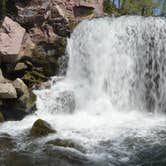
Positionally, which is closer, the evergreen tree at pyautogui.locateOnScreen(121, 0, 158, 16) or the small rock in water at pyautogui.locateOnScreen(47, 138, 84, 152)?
the small rock in water at pyautogui.locateOnScreen(47, 138, 84, 152)

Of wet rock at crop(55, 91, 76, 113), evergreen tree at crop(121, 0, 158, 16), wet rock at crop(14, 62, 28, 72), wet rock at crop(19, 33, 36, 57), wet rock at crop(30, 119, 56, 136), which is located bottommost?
wet rock at crop(55, 91, 76, 113)

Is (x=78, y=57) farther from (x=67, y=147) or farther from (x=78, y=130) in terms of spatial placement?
(x=67, y=147)

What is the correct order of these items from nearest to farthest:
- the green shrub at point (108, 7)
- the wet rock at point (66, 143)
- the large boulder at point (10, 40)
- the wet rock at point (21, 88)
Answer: the wet rock at point (66, 143)
the wet rock at point (21, 88)
the large boulder at point (10, 40)
the green shrub at point (108, 7)

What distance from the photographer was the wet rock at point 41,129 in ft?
41.1

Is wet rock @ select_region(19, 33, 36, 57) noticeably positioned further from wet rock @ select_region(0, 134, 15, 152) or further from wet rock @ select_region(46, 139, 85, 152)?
wet rock @ select_region(46, 139, 85, 152)

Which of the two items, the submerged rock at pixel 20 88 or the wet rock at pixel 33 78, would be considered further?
the wet rock at pixel 33 78

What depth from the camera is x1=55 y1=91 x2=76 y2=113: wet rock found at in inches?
647

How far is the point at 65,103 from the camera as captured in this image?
54.4ft

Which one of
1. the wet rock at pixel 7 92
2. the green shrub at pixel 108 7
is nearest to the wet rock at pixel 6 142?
the wet rock at pixel 7 92

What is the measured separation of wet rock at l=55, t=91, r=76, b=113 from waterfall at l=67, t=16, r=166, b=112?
16.5 inches

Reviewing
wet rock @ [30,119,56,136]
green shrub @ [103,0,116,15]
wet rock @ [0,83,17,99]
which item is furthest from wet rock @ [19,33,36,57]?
green shrub @ [103,0,116,15]

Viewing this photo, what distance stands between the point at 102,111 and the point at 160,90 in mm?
2936

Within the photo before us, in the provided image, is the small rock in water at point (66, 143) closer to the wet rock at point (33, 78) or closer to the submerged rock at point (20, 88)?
the submerged rock at point (20, 88)

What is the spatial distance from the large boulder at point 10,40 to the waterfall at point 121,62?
2635 millimetres
